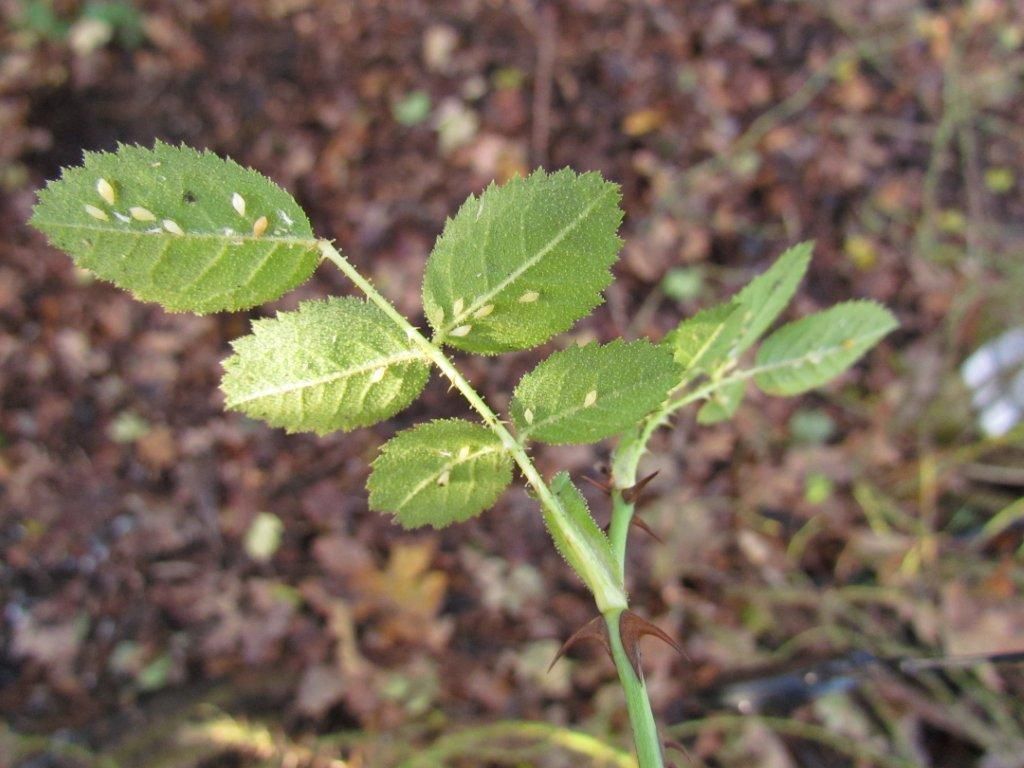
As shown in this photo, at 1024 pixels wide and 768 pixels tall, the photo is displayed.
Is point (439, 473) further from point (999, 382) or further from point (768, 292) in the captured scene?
point (999, 382)

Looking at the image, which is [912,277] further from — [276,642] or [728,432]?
[276,642]

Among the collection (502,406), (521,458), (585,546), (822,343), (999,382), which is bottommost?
(585,546)

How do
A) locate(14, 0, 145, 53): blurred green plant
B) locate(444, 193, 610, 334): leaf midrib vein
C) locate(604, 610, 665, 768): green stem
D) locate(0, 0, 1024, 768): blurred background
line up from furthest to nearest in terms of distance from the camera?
locate(14, 0, 145, 53): blurred green plant → locate(0, 0, 1024, 768): blurred background → locate(444, 193, 610, 334): leaf midrib vein → locate(604, 610, 665, 768): green stem

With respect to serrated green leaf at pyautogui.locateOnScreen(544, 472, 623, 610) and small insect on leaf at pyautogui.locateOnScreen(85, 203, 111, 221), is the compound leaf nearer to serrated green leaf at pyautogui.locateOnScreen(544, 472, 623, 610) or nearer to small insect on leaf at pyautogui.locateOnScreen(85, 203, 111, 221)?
serrated green leaf at pyautogui.locateOnScreen(544, 472, 623, 610)

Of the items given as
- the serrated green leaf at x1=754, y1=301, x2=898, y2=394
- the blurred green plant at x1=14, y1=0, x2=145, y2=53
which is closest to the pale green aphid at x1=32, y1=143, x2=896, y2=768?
the serrated green leaf at x1=754, y1=301, x2=898, y2=394

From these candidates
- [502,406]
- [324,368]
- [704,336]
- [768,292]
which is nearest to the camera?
[324,368]

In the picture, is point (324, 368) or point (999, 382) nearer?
point (324, 368)

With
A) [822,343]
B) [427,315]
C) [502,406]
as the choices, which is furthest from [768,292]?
[502,406]
